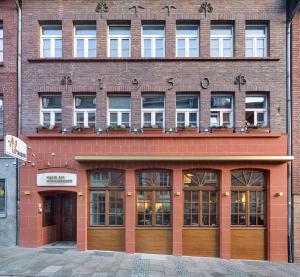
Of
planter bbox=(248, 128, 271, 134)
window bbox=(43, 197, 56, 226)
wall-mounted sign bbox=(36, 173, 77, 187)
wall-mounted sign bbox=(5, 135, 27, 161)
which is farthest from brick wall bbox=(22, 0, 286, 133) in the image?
window bbox=(43, 197, 56, 226)

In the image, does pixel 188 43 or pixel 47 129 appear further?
pixel 188 43

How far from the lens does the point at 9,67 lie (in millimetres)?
13820

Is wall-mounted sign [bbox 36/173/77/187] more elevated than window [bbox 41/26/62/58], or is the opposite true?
window [bbox 41/26/62/58]

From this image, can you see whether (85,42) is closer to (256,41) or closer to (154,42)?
(154,42)

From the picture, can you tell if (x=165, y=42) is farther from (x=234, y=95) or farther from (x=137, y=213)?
(x=137, y=213)

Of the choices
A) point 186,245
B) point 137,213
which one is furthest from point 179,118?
point 186,245

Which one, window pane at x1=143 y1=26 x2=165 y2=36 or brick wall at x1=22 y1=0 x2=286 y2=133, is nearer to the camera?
brick wall at x1=22 y1=0 x2=286 y2=133

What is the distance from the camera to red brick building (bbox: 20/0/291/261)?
1323cm

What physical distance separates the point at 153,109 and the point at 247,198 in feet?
18.1

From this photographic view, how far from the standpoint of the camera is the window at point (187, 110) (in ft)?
45.3

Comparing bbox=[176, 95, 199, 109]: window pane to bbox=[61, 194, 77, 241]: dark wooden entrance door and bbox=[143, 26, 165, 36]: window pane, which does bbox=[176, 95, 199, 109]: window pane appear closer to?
bbox=[143, 26, 165, 36]: window pane

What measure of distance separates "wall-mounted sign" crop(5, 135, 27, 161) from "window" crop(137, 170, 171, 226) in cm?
472

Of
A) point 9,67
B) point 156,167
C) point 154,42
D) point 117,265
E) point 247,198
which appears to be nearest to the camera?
point 117,265

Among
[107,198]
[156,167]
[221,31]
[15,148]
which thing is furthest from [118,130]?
[221,31]
